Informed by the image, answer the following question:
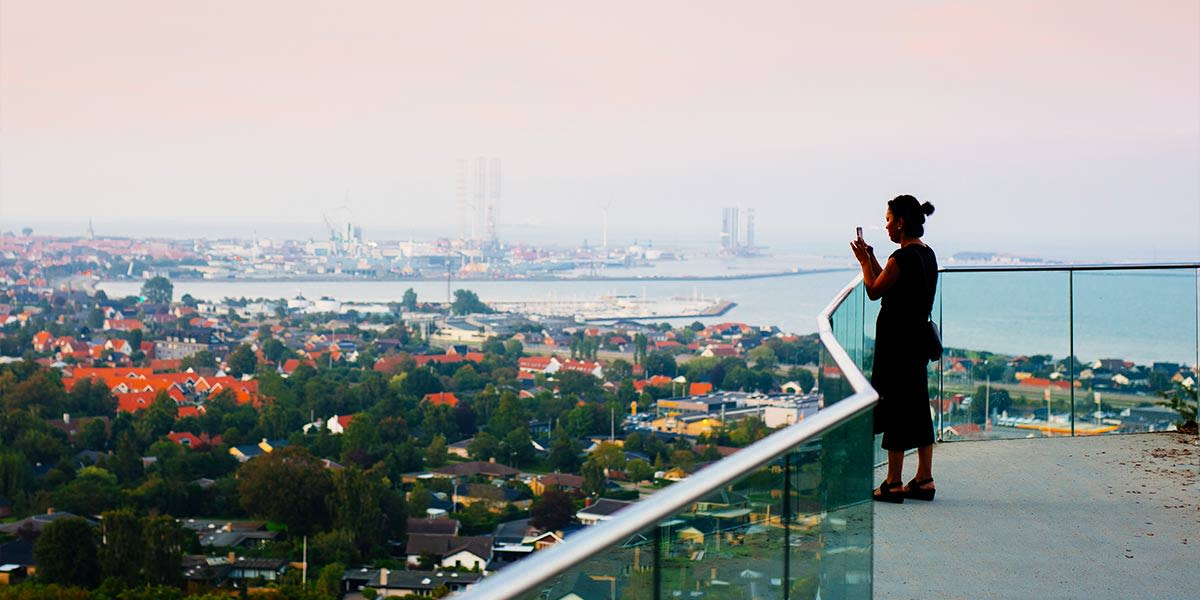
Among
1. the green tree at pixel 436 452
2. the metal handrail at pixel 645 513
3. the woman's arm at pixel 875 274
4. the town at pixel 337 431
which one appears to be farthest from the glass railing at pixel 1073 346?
the green tree at pixel 436 452

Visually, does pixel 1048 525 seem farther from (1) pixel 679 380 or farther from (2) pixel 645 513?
(1) pixel 679 380

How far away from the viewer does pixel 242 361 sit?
48.2 m

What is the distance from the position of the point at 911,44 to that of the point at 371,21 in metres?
32.7

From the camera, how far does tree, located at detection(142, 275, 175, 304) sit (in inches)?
2361

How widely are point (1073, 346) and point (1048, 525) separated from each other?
2456 mm

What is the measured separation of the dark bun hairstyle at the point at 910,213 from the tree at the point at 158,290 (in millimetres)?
58552

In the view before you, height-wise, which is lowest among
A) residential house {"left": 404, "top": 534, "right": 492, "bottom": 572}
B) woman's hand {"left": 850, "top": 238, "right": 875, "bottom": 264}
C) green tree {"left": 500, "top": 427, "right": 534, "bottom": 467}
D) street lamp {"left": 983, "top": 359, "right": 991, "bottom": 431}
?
residential house {"left": 404, "top": 534, "right": 492, "bottom": 572}

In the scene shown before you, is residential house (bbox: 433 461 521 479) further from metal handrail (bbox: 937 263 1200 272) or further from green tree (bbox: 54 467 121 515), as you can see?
metal handrail (bbox: 937 263 1200 272)

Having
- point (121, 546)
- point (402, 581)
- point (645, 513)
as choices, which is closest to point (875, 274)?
point (645, 513)

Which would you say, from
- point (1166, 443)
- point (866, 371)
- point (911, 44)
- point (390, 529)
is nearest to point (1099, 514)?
point (866, 371)

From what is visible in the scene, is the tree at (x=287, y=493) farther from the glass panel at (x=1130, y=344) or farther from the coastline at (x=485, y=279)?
the coastline at (x=485, y=279)

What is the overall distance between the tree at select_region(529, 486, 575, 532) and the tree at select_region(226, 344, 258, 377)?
60.5 feet

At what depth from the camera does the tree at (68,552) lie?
31.0 meters

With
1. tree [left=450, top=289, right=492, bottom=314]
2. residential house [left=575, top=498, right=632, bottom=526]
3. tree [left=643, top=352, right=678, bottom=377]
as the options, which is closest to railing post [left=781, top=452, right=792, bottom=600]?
residential house [left=575, top=498, right=632, bottom=526]
